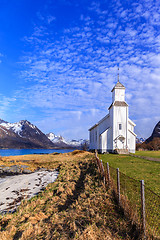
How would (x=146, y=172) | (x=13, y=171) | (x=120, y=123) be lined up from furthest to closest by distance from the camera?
1. (x=120, y=123)
2. (x=13, y=171)
3. (x=146, y=172)

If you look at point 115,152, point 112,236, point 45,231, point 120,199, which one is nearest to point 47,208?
point 45,231

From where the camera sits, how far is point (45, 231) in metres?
5.91

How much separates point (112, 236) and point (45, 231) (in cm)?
232

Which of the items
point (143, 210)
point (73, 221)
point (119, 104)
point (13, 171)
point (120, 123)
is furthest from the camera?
point (119, 104)

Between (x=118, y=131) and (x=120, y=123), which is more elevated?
(x=120, y=123)

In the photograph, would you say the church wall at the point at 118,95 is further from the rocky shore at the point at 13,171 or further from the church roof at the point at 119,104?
the rocky shore at the point at 13,171

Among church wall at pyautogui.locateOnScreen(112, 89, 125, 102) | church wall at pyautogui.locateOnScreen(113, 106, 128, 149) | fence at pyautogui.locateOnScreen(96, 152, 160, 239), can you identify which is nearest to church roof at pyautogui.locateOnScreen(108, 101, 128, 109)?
church wall at pyautogui.locateOnScreen(113, 106, 128, 149)

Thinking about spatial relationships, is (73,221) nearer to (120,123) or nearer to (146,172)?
(146,172)

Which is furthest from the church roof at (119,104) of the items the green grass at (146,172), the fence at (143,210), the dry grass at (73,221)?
the fence at (143,210)

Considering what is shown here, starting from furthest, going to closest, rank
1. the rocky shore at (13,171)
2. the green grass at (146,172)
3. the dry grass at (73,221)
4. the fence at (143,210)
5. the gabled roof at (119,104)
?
the gabled roof at (119,104)
the rocky shore at (13,171)
the green grass at (146,172)
the dry grass at (73,221)
the fence at (143,210)

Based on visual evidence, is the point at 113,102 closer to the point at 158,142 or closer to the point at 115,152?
the point at 115,152

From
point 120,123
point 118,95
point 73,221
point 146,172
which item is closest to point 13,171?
point 146,172

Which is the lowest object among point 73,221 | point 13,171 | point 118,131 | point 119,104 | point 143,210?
point 13,171

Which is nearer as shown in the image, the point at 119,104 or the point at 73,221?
the point at 73,221
